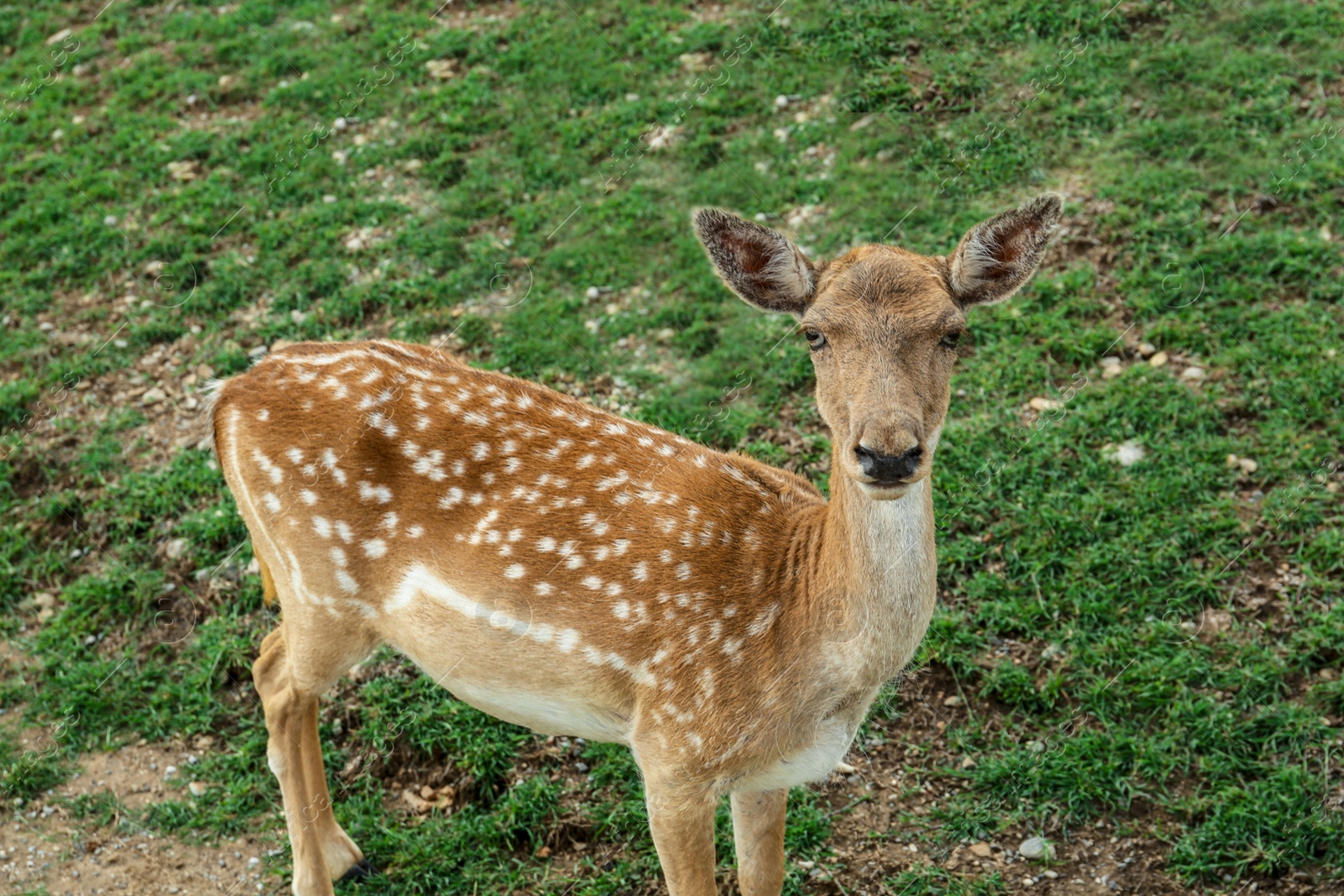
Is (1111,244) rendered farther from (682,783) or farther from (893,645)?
(682,783)

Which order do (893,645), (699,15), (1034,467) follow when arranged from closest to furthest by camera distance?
1. (893,645)
2. (1034,467)
3. (699,15)

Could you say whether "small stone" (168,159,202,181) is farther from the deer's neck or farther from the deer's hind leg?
the deer's neck

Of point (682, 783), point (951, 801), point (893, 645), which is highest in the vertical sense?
point (893, 645)

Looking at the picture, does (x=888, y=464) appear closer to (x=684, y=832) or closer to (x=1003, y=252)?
(x=1003, y=252)

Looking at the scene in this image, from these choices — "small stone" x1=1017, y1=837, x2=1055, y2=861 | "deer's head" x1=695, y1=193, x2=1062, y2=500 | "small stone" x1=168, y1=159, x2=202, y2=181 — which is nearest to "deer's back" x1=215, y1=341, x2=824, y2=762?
"deer's head" x1=695, y1=193, x2=1062, y2=500

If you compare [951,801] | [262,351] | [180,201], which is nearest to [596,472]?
[951,801]

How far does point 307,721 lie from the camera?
231 inches

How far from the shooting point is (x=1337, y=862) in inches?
213

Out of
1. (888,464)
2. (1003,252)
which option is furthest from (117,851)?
(1003,252)

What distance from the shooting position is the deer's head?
13.9 feet

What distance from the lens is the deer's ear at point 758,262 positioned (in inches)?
188

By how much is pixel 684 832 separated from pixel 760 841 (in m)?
0.59

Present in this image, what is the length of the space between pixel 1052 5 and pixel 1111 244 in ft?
7.75

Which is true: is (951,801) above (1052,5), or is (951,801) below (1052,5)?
below
